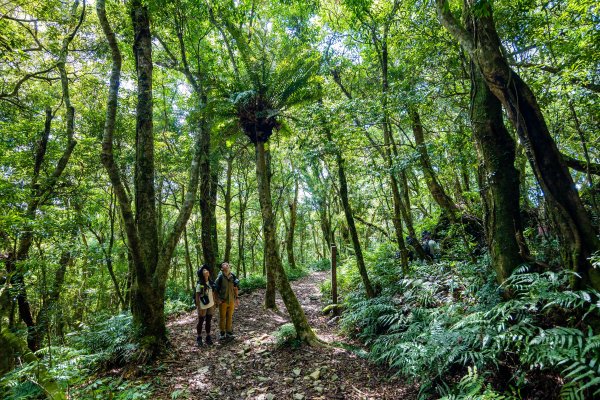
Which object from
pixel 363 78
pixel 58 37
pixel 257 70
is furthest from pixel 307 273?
pixel 58 37

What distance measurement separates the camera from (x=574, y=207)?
3.58 meters

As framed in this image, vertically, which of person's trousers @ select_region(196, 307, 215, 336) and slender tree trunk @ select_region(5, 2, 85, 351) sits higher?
slender tree trunk @ select_region(5, 2, 85, 351)

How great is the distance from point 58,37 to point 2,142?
3062 mm

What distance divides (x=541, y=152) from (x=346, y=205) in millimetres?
4497

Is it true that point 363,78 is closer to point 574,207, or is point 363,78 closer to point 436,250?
point 436,250

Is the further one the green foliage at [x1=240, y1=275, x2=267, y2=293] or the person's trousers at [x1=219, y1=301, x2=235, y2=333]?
the green foliage at [x1=240, y1=275, x2=267, y2=293]

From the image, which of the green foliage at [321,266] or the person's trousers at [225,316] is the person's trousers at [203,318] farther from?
the green foliage at [321,266]

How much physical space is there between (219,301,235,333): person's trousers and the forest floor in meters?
0.36

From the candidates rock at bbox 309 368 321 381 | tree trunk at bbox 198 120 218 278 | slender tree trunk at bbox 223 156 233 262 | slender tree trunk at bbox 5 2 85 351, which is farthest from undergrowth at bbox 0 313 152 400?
slender tree trunk at bbox 223 156 233 262

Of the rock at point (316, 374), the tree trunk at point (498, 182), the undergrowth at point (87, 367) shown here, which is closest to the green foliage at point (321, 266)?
the undergrowth at point (87, 367)

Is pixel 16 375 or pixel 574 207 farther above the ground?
pixel 574 207

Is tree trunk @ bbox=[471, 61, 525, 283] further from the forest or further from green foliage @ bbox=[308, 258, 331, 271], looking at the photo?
green foliage @ bbox=[308, 258, 331, 271]

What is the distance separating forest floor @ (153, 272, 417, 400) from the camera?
4559 mm

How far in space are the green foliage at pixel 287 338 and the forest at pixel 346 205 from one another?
0.04 metres
